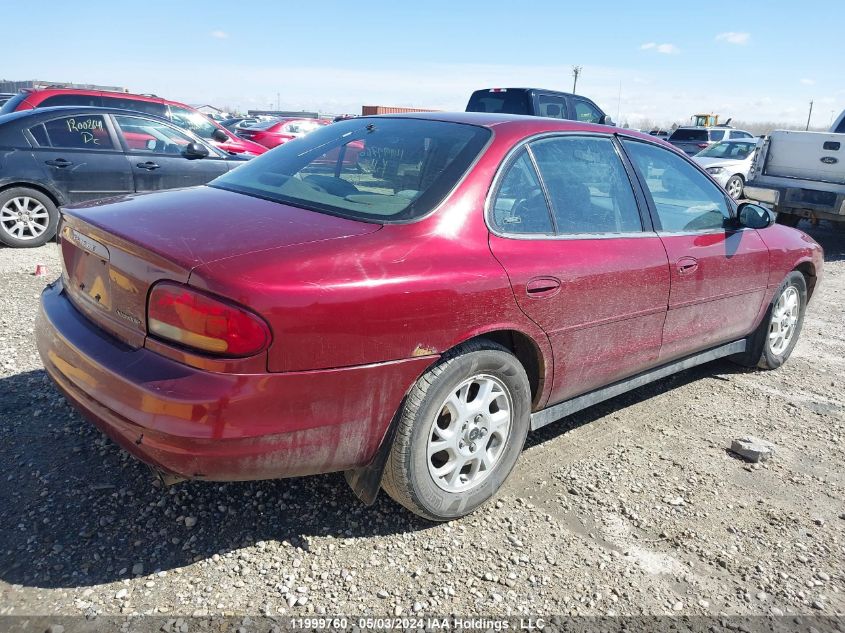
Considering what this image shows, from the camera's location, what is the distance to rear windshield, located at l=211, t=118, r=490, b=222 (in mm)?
2641

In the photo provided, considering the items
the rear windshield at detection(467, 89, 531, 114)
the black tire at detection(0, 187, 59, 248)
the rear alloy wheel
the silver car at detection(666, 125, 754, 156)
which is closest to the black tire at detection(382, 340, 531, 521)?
the black tire at detection(0, 187, 59, 248)

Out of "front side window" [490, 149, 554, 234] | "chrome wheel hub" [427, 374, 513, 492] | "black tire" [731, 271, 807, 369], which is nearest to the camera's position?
"chrome wheel hub" [427, 374, 513, 492]

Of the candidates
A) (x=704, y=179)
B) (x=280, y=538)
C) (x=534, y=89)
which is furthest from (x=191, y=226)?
(x=534, y=89)

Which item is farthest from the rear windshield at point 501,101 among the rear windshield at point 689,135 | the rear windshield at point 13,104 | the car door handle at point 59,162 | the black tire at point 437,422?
the rear windshield at point 689,135

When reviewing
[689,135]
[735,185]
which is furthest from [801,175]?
[689,135]

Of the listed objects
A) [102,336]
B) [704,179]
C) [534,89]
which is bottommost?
[102,336]

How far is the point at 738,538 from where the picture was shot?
278 cm

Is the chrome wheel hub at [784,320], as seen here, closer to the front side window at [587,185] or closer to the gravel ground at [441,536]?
the gravel ground at [441,536]

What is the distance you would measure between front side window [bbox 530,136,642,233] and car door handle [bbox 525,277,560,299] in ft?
0.97

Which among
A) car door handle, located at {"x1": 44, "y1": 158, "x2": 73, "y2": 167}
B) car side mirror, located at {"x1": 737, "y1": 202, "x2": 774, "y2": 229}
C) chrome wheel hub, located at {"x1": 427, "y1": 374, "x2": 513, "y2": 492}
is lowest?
chrome wheel hub, located at {"x1": 427, "y1": 374, "x2": 513, "y2": 492}

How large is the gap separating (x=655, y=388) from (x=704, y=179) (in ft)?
4.49

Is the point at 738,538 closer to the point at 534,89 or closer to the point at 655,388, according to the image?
the point at 655,388

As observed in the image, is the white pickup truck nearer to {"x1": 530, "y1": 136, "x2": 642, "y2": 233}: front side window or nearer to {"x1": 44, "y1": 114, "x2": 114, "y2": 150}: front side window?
{"x1": 530, "y1": 136, "x2": 642, "y2": 233}: front side window

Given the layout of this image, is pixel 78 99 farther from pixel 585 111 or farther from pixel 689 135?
pixel 689 135
